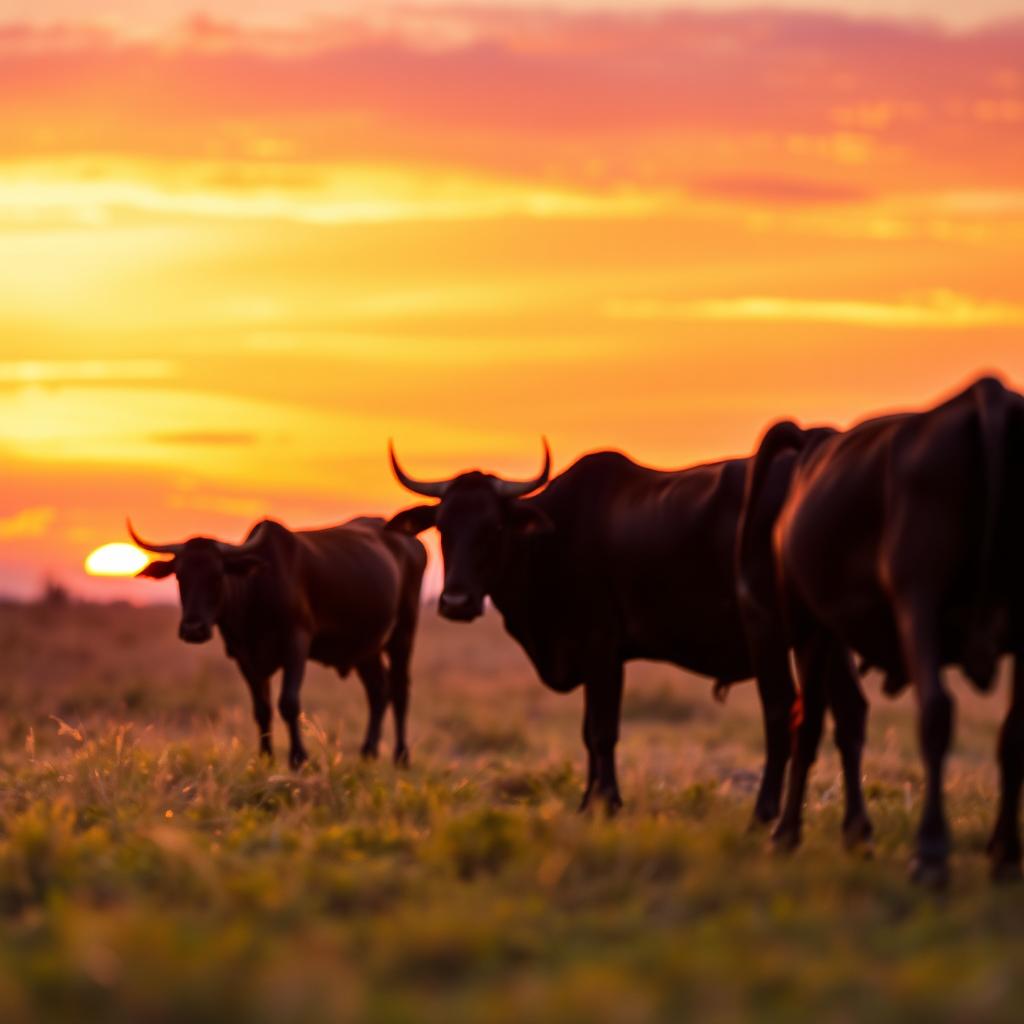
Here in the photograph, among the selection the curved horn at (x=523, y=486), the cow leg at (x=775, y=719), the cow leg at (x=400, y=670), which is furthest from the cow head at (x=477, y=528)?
the cow leg at (x=400, y=670)

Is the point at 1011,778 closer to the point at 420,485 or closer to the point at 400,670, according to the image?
the point at 420,485

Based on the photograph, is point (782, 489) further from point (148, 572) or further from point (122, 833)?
point (148, 572)

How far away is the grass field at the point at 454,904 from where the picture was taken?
509 cm

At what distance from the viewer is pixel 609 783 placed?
10.8 m

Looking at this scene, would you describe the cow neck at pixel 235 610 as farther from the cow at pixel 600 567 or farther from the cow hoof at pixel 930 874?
the cow hoof at pixel 930 874

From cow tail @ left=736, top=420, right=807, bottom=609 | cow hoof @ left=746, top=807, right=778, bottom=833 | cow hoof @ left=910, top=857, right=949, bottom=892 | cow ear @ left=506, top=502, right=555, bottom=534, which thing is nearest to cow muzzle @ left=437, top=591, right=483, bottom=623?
cow ear @ left=506, top=502, right=555, bottom=534

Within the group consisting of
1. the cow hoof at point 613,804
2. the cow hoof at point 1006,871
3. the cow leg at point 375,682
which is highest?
the cow hoof at point 1006,871

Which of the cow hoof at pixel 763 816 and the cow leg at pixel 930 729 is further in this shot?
the cow hoof at pixel 763 816

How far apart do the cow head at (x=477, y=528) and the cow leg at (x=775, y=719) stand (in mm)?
1812

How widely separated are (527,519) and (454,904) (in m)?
4.77

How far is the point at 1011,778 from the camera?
7.60 metres

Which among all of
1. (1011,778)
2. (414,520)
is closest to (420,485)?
(414,520)

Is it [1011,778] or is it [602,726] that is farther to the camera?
[602,726]

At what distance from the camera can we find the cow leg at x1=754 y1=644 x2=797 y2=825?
31.8 feet
